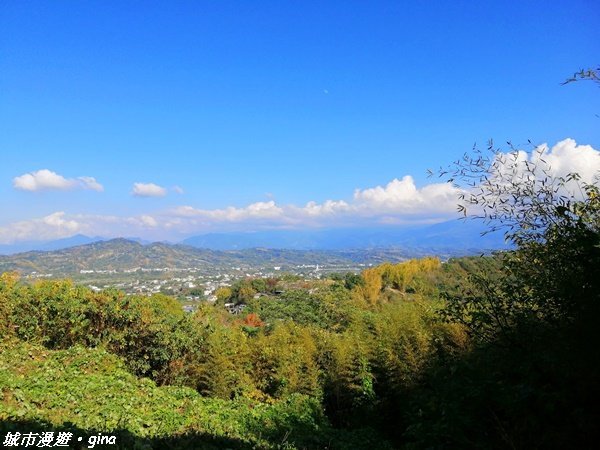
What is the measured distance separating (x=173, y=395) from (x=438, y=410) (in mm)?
8102

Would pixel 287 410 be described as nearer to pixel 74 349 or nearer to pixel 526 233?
pixel 74 349

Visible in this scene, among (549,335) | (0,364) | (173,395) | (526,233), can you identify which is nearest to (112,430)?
(173,395)

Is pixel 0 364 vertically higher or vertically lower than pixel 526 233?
lower

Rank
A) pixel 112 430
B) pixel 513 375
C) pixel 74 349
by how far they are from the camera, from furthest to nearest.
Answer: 1. pixel 74 349
2. pixel 112 430
3. pixel 513 375

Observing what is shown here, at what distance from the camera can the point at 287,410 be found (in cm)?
1204

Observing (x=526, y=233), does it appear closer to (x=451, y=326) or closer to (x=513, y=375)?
(x=513, y=375)

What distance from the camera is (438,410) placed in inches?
152

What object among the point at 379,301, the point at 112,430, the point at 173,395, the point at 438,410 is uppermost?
the point at 438,410

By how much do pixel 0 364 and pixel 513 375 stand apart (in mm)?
10505

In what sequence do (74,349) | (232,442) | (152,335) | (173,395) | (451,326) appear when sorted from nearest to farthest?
1. (232,442)
2. (173,395)
3. (74,349)
4. (451,326)
5. (152,335)

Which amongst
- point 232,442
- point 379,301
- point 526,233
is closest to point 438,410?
point 526,233

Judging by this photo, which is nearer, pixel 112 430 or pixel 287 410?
pixel 112 430

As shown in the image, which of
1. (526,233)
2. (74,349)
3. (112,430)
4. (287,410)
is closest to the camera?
(526,233)

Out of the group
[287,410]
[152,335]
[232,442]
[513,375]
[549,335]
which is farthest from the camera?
[152,335]
